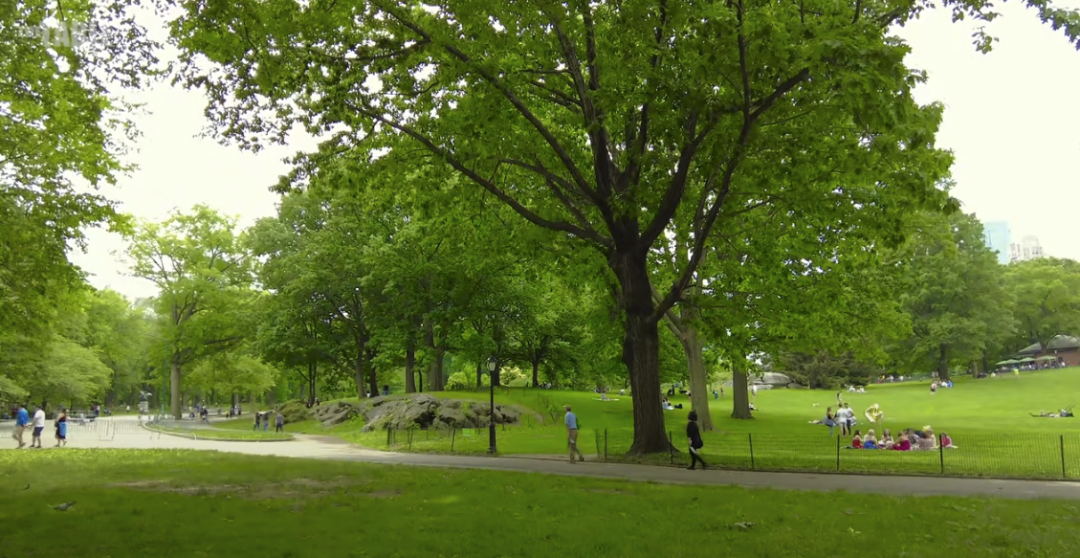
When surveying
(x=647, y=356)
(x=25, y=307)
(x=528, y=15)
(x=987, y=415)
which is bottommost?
(x=987, y=415)

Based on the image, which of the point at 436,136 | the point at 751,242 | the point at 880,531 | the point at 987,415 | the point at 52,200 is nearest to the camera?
the point at 880,531

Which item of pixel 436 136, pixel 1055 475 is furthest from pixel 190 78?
pixel 1055 475

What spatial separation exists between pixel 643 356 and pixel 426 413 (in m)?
17.5

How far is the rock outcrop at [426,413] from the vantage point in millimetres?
33062

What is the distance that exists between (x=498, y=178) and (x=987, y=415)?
37.5m

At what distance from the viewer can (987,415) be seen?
42312 millimetres

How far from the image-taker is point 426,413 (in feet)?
110

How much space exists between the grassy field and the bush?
4.44 ft

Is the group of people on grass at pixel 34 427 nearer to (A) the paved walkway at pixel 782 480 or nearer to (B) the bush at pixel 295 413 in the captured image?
(A) the paved walkway at pixel 782 480

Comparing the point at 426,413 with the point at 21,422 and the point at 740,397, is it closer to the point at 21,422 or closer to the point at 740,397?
the point at 21,422

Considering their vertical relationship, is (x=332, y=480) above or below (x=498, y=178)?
below

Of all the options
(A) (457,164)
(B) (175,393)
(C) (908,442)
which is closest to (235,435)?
(B) (175,393)

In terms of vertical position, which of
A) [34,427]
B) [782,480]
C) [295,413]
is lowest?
[295,413]

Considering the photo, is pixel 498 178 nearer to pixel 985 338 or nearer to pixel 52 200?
pixel 52 200
